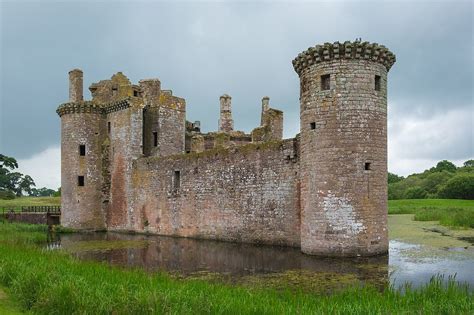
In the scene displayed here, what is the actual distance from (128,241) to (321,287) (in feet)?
44.5

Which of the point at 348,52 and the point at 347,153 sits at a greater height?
the point at 348,52

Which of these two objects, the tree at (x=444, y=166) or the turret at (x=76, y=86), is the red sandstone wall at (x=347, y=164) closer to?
the turret at (x=76, y=86)

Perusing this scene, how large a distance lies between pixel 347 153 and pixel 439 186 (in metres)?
49.1

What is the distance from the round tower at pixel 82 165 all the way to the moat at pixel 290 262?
742 cm

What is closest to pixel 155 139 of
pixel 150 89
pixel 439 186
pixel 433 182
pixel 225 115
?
pixel 150 89

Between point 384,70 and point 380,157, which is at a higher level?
point 384,70

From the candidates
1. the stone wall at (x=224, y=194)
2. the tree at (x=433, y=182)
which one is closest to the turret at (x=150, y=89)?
the stone wall at (x=224, y=194)

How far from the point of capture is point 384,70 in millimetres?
16078

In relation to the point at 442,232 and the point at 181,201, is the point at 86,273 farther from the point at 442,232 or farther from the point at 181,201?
the point at 442,232

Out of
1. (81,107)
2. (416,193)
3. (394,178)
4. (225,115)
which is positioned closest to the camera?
(81,107)

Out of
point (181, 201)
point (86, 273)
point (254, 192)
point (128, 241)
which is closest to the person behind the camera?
point (86, 273)

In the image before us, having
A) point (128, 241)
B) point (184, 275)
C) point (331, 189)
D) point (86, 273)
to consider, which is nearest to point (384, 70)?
point (331, 189)

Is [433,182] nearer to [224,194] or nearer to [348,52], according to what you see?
[224,194]

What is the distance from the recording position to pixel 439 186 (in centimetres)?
5909
